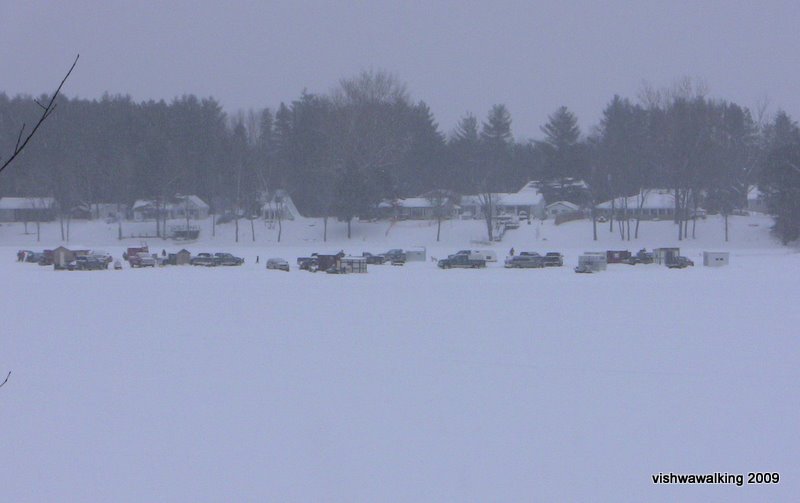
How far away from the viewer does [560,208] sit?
77.6 metres

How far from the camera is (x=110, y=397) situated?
14.6 meters

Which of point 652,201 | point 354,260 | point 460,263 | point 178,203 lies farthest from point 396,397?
point 178,203

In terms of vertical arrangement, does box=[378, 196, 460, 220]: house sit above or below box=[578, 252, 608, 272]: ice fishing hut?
above

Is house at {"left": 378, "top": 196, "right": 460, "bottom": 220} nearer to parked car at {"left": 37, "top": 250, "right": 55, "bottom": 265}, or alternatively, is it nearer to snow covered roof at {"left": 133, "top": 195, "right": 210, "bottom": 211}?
snow covered roof at {"left": 133, "top": 195, "right": 210, "bottom": 211}

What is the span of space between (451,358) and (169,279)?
77.3 ft

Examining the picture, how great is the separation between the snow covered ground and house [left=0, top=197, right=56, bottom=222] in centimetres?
5254

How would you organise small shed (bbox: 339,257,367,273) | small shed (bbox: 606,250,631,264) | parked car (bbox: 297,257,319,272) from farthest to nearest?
small shed (bbox: 606,250,631,264) < parked car (bbox: 297,257,319,272) < small shed (bbox: 339,257,367,273)

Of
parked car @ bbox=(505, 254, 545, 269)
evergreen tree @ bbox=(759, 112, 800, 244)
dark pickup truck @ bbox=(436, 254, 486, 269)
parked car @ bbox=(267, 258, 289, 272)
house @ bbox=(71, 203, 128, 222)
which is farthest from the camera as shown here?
house @ bbox=(71, 203, 128, 222)

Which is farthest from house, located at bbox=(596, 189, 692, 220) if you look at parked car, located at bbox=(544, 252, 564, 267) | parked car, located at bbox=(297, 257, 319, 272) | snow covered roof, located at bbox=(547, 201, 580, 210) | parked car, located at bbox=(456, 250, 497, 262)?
parked car, located at bbox=(297, 257, 319, 272)

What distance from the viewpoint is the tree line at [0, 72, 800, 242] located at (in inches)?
2776

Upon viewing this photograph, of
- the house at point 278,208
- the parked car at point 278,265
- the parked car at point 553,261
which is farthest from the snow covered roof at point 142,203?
the parked car at point 553,261

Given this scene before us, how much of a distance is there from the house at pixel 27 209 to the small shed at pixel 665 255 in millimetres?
53515

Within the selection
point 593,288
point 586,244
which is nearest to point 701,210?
point 586,244

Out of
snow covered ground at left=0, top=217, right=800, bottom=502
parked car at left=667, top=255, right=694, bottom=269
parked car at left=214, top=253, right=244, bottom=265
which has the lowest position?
snow covered ground at left=0, top=217, right=800, bottom=502
